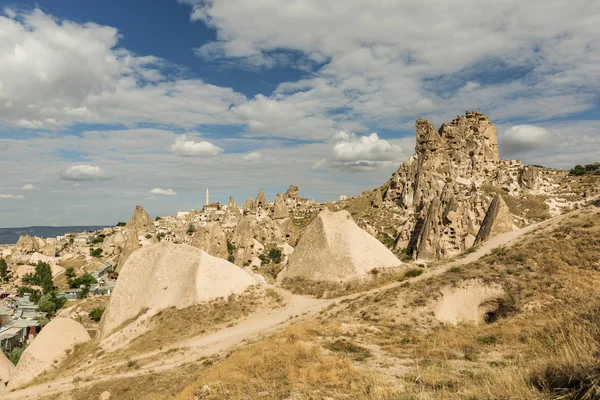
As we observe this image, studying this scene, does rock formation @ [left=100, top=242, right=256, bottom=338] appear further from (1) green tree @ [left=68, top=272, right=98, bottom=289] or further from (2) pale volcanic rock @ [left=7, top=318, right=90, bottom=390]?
(1) green tree @ [left=68, top=272, right=98, bottom=289]

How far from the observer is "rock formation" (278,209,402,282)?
26719mm

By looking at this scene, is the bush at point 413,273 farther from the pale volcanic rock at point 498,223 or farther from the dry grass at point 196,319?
the pale volcanic rock at point 498,223

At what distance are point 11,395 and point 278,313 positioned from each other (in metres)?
14.8

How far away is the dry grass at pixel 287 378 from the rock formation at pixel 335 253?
14.6 metres

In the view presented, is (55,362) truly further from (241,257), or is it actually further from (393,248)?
(393,248)

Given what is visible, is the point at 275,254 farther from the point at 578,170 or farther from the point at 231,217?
the point at 578,170

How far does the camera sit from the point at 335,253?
27.8m

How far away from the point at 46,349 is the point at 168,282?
8.17 meters

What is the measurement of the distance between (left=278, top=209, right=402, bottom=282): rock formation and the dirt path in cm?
259

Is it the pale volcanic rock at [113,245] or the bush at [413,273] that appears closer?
the bush at [413,273]

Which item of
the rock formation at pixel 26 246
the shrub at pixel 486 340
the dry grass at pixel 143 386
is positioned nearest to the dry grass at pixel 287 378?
the dry grass at pixel 143 386

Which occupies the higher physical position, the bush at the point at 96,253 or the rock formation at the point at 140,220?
the rock formation at the point at 140,220

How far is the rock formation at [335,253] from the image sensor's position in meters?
26.7

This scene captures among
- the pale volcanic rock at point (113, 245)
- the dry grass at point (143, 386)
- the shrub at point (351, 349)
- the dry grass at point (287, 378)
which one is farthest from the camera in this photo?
the pale volcanic rock at point (113, 245)
